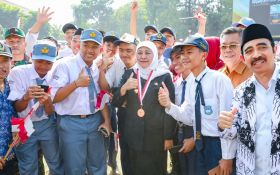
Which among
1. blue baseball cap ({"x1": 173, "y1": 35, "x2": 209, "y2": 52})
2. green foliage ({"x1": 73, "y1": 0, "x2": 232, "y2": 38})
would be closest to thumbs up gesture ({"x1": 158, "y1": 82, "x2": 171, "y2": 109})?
blue baseball cap ({"x1": 173, "y1": 35, "x2": 209, "y2": 52})

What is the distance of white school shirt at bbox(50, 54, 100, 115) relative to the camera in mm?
3539

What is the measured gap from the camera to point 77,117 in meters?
3.62

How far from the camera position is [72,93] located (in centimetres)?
358

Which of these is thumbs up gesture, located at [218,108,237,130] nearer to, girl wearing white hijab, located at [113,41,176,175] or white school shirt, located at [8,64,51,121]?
girl wearing white hijab, located at [113,41,176,175]

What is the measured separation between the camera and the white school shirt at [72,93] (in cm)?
354

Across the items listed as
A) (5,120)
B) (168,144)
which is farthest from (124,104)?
(5,120)

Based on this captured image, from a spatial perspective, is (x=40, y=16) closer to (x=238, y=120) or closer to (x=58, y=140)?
(x=58, y=140)

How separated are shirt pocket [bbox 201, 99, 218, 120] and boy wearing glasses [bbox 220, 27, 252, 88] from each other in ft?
1.96

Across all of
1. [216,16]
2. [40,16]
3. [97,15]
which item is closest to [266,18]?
[40,16]

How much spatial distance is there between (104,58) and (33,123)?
124 cm

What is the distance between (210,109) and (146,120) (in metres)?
0.95

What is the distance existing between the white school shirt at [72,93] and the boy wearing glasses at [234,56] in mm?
1743

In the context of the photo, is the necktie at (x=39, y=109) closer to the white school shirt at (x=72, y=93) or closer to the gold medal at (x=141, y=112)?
the white school shirt at (x=72, y=93)

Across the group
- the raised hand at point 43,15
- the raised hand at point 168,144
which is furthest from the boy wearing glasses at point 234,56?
the raised hand at point 43,15
